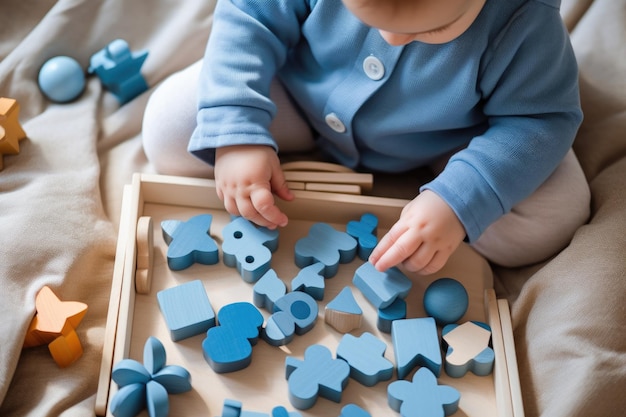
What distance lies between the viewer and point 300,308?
798 millimetres

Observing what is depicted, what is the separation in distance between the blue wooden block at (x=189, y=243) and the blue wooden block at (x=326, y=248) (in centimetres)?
10

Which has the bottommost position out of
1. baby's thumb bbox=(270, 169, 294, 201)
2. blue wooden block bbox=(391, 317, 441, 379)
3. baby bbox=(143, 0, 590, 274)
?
blue wooden block bbox=(391, 317, 441, 379)

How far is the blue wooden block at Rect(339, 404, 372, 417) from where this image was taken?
28.1 inches

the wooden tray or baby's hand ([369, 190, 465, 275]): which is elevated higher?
baby's hand ([369, 190, 465, 275])

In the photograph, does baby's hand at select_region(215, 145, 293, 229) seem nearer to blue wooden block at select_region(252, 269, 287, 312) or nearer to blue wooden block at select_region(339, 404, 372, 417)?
blue wooden block at select_region(252, 269, 287, 312)

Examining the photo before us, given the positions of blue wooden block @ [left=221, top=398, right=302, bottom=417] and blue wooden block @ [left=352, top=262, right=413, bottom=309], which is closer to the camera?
blue wooden block @ [left=221, top=398, right=302, bottom=417]

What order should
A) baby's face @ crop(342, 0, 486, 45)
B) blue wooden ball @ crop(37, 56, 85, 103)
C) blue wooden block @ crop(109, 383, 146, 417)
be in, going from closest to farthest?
baby's face @ crop(342, 0, 486, 45), blue wooden block @ crop(109, 383, 146, 417), blue wooden ball @ crop(37, 56, 85, 103)

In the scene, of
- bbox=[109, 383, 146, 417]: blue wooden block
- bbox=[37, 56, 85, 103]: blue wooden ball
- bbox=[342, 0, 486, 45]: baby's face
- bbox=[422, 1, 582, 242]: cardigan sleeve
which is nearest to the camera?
bbox=[342, 0, 486, 45]: baby's face

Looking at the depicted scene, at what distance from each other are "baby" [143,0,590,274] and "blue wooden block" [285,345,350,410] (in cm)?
13

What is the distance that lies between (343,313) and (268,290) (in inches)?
3.4

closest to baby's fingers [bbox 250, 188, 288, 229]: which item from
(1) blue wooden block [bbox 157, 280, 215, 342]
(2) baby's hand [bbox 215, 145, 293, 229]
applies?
(2) baby's hand [bbox 215, 145, 293, 229]

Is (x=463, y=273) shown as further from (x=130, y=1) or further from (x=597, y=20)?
(x=130, y=1)

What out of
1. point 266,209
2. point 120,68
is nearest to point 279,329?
point 266,209

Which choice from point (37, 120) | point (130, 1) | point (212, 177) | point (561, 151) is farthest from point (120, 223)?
point (561, 151)
